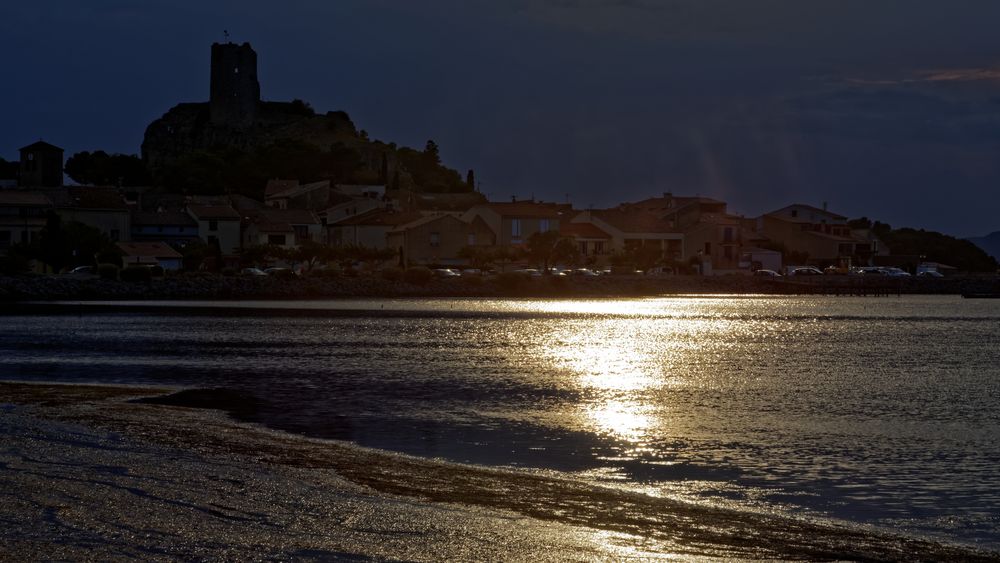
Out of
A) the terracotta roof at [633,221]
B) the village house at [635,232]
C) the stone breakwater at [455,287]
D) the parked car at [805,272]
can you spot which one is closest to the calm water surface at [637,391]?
the stone breakwater at [455,287]

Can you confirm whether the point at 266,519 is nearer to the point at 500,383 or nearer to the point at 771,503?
the point at 771,503

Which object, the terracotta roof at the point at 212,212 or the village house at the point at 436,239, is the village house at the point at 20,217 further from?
the village house at the point at 436,239

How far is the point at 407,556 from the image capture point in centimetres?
1238

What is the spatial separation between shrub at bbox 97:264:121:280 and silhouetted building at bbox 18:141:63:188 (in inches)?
2029

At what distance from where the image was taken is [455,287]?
10312cm

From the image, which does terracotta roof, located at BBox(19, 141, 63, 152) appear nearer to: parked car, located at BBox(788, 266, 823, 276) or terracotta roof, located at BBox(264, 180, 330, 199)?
terracotta roof, located at BBox(264, 180, 330, 199)

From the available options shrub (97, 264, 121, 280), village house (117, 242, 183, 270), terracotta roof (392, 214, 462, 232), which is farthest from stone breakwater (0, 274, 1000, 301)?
terracotta roof (392, 214, 462, 232)

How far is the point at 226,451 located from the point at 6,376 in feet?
55.5

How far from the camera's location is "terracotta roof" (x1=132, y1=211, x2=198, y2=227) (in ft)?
370

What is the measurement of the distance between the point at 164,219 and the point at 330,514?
105 m

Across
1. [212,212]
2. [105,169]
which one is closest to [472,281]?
→ [212,212]

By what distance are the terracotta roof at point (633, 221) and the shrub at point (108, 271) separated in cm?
5465

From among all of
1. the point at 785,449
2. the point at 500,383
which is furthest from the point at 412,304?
the point at 785,449

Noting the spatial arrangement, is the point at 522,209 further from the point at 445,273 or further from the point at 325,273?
the point at 325,273
